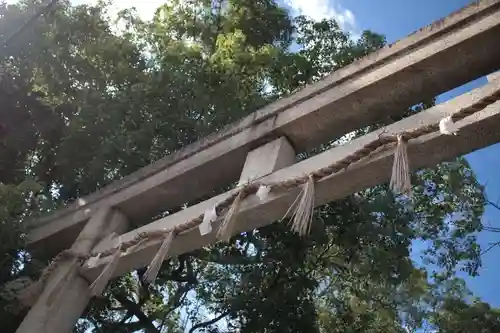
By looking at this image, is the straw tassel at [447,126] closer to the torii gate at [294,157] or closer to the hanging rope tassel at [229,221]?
the torii gate at [294,157]

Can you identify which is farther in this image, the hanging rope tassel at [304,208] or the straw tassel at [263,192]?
the straw tassel at [263,192]

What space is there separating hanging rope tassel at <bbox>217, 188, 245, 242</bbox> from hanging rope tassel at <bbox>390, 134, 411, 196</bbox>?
2.46 ft

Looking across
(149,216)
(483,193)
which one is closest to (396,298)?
(483,193)

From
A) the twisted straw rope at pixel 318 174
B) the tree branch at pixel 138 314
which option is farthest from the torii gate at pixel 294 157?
the tree branch at pixel 138 314

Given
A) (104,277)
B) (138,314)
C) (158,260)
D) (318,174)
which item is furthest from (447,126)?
(138,314)

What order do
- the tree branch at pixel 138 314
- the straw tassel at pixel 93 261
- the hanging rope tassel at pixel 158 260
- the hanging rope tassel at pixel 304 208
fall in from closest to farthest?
1. the hanging rope tassel at pixel 304 208
2. the hanging rope tassel at pixel 158 260
3. the straw tassel at pixel 93 261
4. the tree branch at pixel 138 314

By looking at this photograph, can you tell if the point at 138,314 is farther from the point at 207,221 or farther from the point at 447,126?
the point at 447,126

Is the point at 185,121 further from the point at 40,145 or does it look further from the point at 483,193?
the point at 483,193

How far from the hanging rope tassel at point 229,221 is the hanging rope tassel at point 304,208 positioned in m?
0.29

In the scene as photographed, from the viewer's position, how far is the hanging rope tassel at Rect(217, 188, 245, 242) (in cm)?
228

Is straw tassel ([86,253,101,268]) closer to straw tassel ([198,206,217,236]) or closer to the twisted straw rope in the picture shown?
the twisted straw rope

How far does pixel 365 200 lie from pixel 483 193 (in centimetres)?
211

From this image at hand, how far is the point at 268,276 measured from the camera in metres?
4.78

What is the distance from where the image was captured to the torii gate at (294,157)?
207 cm
